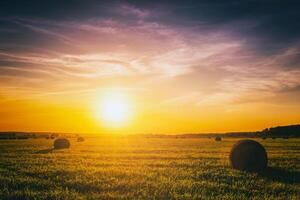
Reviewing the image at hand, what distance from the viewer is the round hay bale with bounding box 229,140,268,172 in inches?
729

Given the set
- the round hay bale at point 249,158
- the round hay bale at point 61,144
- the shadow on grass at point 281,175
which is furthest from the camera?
the round hay bale at point 61,144

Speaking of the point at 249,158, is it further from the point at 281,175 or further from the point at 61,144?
the point at 61,144

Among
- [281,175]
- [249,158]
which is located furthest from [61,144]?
[281,175]

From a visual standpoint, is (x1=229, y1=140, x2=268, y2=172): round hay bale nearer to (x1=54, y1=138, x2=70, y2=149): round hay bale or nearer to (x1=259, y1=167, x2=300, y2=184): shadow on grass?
(x1=259, y1=167, x2=300, y2=184): shadow on grass

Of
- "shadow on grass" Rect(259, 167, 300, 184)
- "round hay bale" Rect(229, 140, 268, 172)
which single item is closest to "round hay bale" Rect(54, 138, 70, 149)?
"round hay bale" Rect(229, 140, 268, 172)

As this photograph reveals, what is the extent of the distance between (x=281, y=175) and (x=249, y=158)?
8.97 feet

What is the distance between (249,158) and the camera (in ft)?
61.5

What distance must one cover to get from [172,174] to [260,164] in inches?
220

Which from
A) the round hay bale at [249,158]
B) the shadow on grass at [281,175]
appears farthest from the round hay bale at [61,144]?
the shadow on grass at [281,175]

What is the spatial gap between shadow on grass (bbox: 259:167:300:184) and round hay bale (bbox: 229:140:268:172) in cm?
55

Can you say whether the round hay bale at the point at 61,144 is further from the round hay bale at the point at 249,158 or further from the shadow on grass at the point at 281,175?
the shadow on grass at the point at 281,175

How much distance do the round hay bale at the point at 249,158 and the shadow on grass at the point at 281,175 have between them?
0.55 metres

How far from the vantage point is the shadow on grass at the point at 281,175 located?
1480 centimetres

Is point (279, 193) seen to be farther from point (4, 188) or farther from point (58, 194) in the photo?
point (4, 188)
